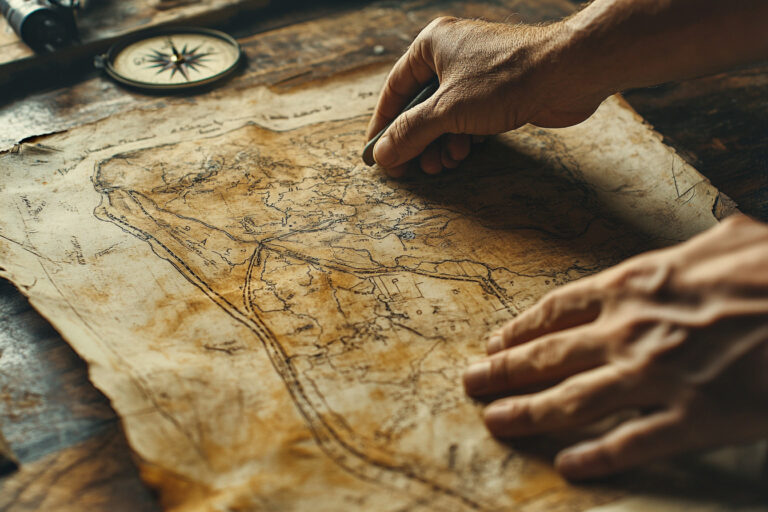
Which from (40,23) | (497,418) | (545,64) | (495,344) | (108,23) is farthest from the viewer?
(108,23)

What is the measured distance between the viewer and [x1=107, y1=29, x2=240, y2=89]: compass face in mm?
1882

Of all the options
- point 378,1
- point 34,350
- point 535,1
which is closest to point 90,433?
point 34,350

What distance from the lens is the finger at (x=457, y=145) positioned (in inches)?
62.6

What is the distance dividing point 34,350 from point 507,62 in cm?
121

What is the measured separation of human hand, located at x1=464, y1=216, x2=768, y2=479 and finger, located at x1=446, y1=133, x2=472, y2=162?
67cm

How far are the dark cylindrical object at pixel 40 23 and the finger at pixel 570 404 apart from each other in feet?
5.81

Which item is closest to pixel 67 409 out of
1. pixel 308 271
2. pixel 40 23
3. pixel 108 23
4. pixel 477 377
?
pixel 308 271

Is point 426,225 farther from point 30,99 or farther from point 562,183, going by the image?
point 30,99

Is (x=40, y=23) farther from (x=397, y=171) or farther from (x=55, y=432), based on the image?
(x=55, y=432)

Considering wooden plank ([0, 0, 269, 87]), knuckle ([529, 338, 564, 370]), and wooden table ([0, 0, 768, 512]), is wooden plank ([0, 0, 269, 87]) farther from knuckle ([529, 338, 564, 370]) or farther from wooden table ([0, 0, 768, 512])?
knuckle ([529, 338, 564, 370])

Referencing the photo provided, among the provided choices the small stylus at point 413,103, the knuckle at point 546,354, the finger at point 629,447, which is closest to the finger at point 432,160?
the small stylus at point 413,103

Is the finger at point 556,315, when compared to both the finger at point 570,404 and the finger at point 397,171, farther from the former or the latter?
the finger at point 397,171

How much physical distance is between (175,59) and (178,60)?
17 mm

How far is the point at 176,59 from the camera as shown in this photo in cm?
196
